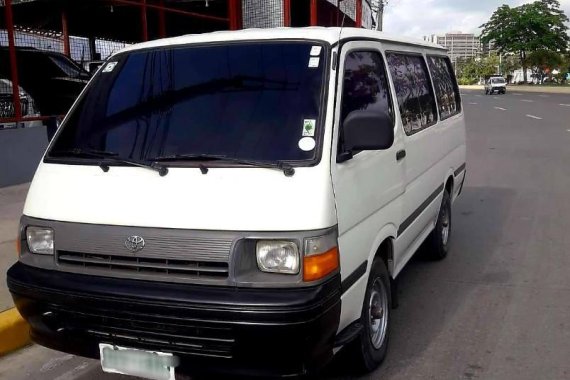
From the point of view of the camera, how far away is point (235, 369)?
283cm

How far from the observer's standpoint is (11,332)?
4289mm

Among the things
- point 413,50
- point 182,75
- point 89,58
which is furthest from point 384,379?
point 89,58

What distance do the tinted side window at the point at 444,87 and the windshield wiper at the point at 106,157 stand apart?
334 centimetres

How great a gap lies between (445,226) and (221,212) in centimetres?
388

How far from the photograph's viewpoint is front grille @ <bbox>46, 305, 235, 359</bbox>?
A: 2.80 metres

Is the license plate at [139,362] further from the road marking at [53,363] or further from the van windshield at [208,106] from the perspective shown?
the road marking at [53,363]

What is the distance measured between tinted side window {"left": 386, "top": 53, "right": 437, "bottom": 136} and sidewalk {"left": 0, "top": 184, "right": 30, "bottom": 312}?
325 centimetres

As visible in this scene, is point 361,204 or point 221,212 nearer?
point 221,212

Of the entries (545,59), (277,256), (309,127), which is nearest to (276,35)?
(309,127)

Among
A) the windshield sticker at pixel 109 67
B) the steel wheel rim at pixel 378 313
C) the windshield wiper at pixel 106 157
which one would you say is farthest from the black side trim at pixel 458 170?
the windshield wiper at pixel 106 157

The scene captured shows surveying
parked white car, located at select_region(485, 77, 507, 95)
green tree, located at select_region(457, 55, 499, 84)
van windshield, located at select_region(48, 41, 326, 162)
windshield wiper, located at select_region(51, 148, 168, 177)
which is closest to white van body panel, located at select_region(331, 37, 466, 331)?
van windshield, located at select_region(48, 41, 326, 162)

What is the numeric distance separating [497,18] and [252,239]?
81.3 m

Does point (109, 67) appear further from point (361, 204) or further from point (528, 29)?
point (528, 29)

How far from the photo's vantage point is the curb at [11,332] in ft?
13.9
